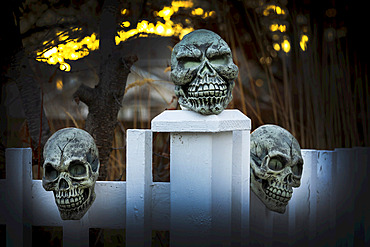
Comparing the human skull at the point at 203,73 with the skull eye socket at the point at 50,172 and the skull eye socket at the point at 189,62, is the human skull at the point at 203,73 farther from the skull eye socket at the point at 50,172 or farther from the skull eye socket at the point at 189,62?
the skull eye socket at the point at 50,172

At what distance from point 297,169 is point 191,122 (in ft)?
1.67

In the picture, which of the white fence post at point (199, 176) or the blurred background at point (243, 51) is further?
the blurred background at point (243, 51)

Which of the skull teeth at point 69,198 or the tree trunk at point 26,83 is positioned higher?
the tree trunk at point 26,83

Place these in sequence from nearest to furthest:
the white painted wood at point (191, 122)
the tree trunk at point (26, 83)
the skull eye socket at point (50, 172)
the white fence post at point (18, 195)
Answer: the white painted wood at point (191, 122) → the skull eye socket at point (50, 172) → the white fence post at point (18, 195) → the tree trunk at point (26, 83)

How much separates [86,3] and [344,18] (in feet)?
6.08

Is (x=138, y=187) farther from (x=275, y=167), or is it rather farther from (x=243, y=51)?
(x=243, y=51)

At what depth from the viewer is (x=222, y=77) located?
1688 millimetres

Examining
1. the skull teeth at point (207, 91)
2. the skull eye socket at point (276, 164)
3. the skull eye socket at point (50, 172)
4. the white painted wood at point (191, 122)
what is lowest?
the skull eye socket at point (50, 172)

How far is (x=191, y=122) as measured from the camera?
5.27 feet

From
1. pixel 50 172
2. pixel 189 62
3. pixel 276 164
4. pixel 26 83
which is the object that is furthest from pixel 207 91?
pixel 26 83

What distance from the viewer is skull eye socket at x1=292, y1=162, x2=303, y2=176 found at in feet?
5.93

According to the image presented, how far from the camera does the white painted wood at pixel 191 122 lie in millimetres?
1592

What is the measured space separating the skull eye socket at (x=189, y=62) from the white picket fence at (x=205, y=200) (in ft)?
0.66

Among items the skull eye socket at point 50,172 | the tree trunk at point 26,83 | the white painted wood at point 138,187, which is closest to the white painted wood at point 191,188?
the white painted wood at point 138,187
